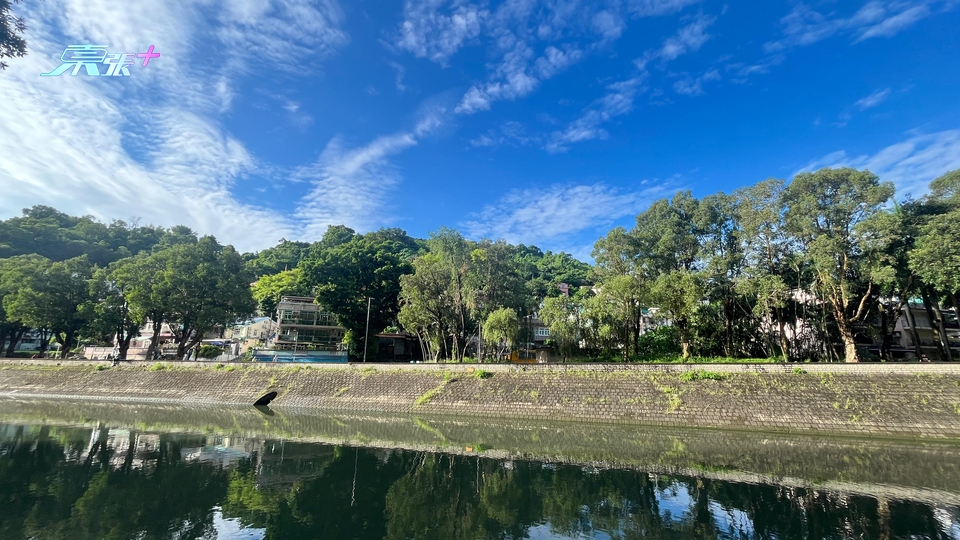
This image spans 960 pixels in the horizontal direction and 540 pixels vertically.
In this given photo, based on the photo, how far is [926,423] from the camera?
636 inches

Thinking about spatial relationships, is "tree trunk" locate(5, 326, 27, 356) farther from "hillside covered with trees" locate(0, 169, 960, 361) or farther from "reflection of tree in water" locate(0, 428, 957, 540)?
"reflection of tree in water" locate(0, 428, 957, 540)

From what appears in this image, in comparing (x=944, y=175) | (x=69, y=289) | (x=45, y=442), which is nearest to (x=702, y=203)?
(x=944, y=175)

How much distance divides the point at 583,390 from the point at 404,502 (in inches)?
564

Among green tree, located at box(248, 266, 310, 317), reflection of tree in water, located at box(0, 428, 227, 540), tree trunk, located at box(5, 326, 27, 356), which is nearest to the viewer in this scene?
reflection of tree in water, located at box(0, 428, 227, 540)

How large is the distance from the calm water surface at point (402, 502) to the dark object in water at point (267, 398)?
42.8ft

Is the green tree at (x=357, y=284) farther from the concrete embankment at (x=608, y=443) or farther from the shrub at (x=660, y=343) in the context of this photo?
the shrub at (x=660, y=343)

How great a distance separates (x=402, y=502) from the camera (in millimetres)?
9875

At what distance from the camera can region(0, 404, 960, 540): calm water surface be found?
26.6 ft

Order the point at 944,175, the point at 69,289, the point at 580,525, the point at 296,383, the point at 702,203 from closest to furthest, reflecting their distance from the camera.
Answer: the point at 580,525 → the point at 944,175 → the point at 296,383 → the point at 702,203 → the point at 69,289

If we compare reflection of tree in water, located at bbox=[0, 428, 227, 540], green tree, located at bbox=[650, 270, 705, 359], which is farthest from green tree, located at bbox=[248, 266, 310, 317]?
green tree, located at bbox=[650, 270, 705, 359]

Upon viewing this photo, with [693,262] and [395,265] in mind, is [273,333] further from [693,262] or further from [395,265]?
[693,262]

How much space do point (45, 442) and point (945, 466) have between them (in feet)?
98.2

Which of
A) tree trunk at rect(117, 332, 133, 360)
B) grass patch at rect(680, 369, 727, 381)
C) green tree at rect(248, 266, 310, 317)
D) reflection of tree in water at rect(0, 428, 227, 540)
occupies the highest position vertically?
green tree at rect(248, 266, 310, 317)

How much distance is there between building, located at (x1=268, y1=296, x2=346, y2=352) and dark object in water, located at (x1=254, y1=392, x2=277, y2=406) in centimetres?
1664
